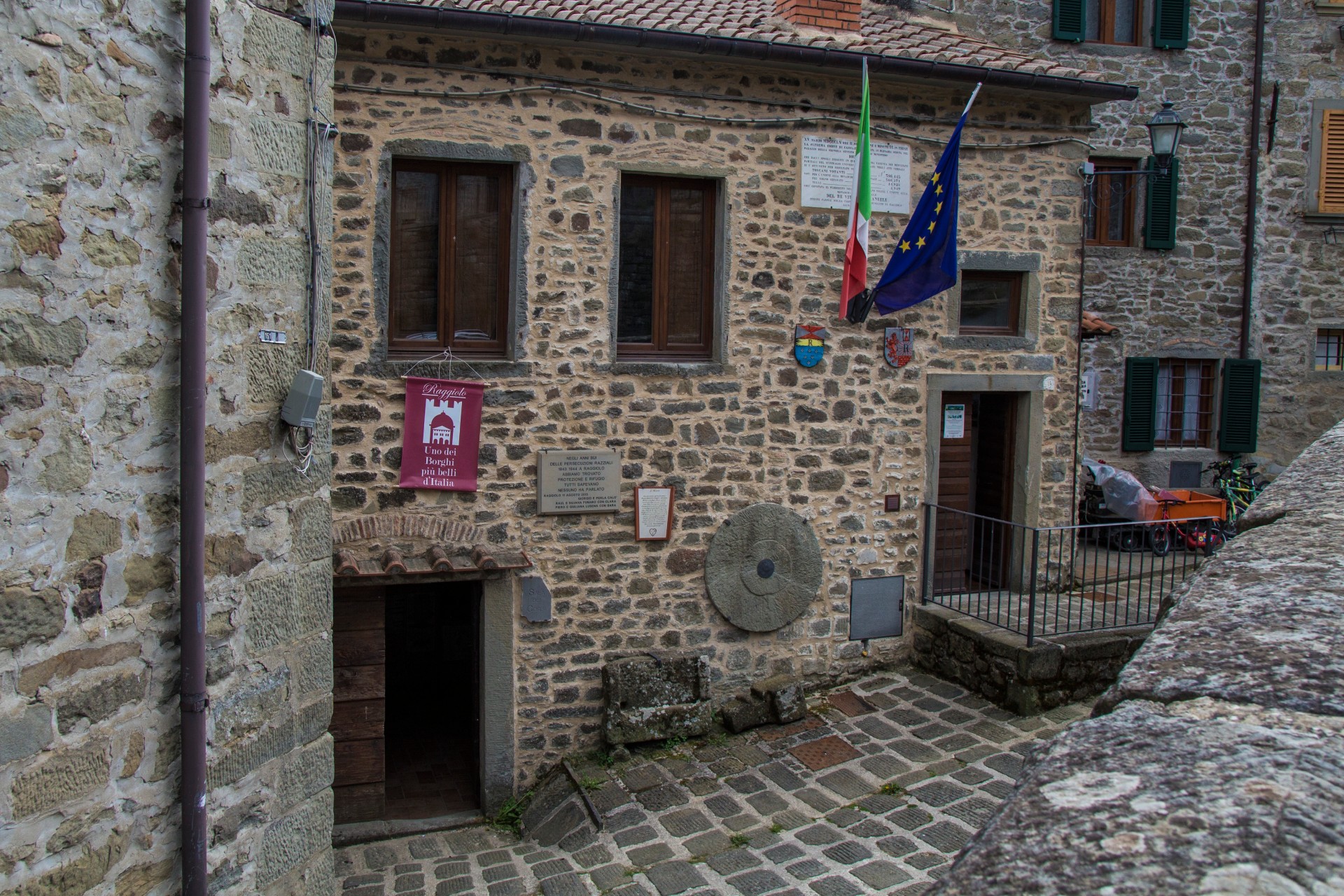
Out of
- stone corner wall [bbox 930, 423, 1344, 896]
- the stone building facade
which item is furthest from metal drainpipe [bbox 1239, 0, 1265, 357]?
stone corner wall [bbox 930, 423, 1344, 896]

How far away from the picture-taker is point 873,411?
8188 mm

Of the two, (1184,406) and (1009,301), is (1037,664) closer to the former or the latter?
(1009,301)

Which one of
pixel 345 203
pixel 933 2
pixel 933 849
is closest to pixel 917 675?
pixel 933 849

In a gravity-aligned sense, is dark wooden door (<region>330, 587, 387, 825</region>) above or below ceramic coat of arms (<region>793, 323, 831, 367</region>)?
below

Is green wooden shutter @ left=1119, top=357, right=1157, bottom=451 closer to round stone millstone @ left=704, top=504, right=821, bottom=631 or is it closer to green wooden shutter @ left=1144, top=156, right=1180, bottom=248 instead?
green wooden shutter @ left=1144, top=156, right=1180, bottom=248

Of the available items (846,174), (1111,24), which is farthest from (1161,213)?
(846,174)

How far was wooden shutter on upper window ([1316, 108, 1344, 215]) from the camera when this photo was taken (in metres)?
13.0

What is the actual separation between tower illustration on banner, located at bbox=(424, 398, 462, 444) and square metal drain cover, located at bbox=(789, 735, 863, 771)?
10.7 feet

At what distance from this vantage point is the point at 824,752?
7.25 m

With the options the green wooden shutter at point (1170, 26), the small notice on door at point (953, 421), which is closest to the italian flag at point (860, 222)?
the small notice on door at point (953, 421)

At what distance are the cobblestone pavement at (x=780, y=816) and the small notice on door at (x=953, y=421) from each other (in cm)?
213

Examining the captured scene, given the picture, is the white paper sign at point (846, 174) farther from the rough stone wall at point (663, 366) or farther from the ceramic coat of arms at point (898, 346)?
the ceramic coat of arms at point (898, 346)

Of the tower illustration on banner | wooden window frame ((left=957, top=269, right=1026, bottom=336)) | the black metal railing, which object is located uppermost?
wooden window frame ((left=957, top=269, right=1026, bottom=336))

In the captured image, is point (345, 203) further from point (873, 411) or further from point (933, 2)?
point (933, 2)
